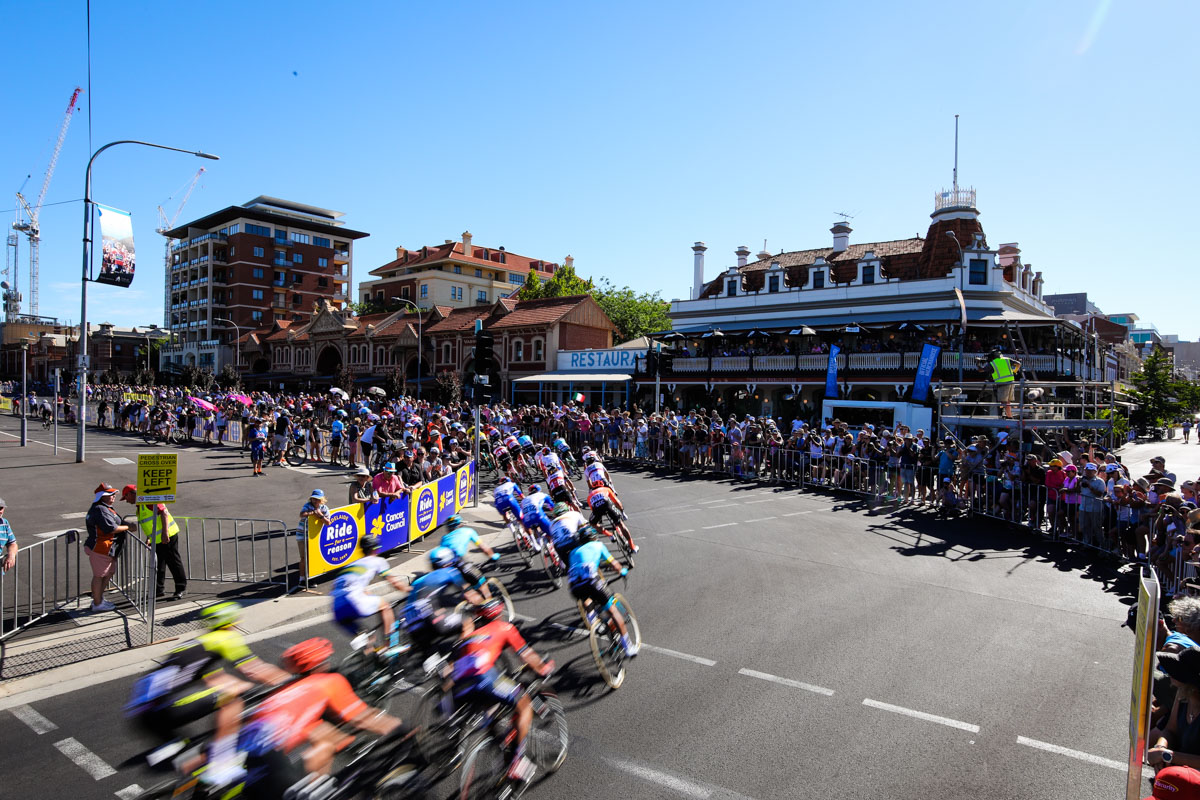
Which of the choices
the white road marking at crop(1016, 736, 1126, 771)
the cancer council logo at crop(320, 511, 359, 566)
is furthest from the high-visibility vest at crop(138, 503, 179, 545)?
the white road marking at crop(1016, 736, 1126, 771)

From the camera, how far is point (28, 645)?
7.71 meters

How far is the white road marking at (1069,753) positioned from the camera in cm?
532

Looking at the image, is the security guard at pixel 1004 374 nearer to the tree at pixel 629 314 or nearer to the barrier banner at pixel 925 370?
the barrier banner at pixel 925 370

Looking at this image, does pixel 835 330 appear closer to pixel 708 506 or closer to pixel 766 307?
pixel 766 307

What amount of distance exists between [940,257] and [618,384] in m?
17.9

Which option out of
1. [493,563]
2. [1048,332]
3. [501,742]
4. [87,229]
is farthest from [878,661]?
[1048,332]

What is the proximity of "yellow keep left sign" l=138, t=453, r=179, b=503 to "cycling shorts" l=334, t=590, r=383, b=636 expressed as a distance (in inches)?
159

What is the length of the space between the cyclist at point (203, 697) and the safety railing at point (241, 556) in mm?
4591

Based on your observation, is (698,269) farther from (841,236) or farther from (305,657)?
(305,657)

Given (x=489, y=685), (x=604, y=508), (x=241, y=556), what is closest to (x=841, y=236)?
(x=604, y=508)

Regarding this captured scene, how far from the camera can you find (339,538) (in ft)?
35.4

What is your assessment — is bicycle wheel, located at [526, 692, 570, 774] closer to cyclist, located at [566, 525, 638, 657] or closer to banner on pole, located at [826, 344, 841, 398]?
cyclist, located at [566, 525, 638, 657]

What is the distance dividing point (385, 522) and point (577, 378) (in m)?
28.9

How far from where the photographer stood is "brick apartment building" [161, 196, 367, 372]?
80.8m
